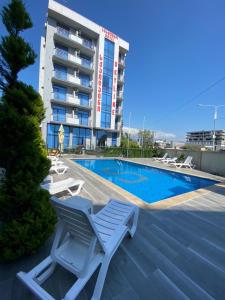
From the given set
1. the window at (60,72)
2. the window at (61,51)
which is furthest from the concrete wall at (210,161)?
the window at (61,51)

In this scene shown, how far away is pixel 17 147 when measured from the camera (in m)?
2.08

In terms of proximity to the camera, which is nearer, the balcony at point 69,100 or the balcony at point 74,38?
the balcony at point 74,38

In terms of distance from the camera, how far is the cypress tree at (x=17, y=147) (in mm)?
2031

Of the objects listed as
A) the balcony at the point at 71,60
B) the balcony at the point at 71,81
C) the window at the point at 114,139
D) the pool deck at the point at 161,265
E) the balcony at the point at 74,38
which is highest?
the balcony at the point at 74,38

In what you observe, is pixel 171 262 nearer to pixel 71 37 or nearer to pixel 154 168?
pixel 154 168

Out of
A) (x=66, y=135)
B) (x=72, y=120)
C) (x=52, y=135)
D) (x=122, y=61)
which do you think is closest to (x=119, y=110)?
(x=122, y=61)

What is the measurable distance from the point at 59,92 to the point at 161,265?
A: 23317mm

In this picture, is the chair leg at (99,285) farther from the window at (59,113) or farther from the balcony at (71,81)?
the balcony at (71,81)

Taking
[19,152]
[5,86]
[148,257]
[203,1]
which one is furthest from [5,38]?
[203,1]

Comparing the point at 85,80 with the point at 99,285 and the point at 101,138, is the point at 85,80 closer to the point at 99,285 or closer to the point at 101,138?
the point at 101,138

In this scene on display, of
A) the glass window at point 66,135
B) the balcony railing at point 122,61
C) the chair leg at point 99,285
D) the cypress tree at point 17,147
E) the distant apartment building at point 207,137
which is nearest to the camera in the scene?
the chair leg at point 99,285

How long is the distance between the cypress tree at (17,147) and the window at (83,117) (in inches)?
889

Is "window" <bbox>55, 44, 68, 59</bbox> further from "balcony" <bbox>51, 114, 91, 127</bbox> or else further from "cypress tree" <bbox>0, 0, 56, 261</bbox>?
"cypress tree" <bbox>0, 0, 56, 261</bbox>

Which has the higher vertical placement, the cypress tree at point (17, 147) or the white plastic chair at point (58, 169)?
the cypress tree at point (17, 147)
